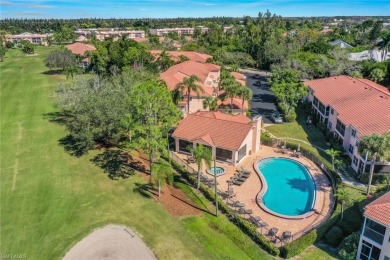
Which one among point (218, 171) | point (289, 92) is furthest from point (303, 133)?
point (218, 171)

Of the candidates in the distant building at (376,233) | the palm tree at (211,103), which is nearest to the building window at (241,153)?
the palm tree at (211,103)

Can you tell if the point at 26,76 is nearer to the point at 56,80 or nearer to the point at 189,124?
the point at 56,80

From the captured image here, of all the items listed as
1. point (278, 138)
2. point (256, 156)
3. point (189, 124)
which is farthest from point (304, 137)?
point (189, 124)

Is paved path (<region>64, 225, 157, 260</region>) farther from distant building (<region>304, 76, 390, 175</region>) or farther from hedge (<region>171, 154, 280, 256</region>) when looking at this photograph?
distant building (<region>304, 76, 390, 175</region>)

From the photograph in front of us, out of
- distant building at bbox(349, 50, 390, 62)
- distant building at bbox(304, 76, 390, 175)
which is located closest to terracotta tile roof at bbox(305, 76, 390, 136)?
distant building at bbox(304, 76, 390, 175)

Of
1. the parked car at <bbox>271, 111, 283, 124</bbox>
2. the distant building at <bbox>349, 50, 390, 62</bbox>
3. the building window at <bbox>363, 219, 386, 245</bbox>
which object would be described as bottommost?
the parked car at <bbox>271, 111, 283, 124</bbox>

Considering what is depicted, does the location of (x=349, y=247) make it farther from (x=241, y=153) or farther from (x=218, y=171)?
(x=241, y=153)

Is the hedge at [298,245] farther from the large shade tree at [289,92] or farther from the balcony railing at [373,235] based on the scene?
the large shade tree at [289,92]
